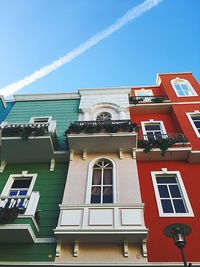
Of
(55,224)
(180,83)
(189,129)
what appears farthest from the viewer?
(180,83)

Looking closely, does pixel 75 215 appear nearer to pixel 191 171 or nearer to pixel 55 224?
pixel 55 224

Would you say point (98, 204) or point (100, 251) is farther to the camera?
point (98, 204)

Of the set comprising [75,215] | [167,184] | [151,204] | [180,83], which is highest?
[180,83]

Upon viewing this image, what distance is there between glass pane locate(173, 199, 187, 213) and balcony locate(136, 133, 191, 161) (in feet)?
7.67

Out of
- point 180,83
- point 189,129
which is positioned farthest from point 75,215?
point 180,83

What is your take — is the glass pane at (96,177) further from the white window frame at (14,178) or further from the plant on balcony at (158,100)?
the plant on balcony at (158,100)

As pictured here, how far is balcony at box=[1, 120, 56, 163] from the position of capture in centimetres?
1172

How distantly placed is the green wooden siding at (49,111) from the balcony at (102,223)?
5.92 m

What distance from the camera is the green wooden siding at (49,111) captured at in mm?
14750

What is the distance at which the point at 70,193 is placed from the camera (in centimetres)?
983

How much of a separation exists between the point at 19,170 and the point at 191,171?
7541 mm

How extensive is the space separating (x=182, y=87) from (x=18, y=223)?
43.3 feet

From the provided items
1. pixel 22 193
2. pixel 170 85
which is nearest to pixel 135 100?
pixel 170 85

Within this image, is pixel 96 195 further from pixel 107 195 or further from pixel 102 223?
pixel 102 223
